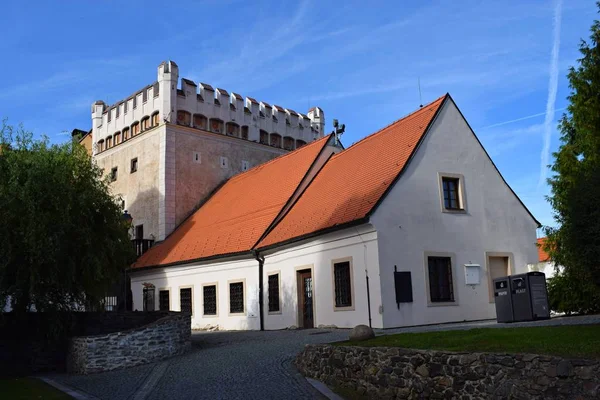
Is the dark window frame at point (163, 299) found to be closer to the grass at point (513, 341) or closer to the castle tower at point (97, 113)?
the castle tower at point (97, 113)

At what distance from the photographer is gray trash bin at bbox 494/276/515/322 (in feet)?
56.5

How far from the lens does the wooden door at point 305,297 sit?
2195 centimetres

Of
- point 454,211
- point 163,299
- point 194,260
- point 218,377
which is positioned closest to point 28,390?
point 218,377

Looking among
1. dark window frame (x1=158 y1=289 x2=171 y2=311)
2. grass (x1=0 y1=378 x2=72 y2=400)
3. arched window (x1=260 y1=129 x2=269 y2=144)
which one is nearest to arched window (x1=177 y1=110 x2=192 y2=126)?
arched window (x1=260 y1=129 x2=269 y2=144)

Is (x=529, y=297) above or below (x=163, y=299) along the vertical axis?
below

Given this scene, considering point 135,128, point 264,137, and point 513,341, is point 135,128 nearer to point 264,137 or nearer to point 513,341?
point 264,137

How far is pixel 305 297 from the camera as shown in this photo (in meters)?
22.3

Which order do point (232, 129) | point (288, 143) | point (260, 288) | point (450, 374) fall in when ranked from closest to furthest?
point (450, 374) → point (260, 288) → point (232, 129) → point (288, 143)

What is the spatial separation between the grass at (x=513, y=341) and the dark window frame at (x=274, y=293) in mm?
11953

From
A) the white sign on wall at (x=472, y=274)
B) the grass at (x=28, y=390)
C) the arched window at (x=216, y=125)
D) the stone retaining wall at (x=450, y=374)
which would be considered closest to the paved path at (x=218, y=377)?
the grass at (x=28, y=390)

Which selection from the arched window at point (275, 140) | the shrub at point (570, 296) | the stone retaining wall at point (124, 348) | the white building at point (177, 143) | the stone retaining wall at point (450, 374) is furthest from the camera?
the arched window at point (275, 140)

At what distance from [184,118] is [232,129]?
3.25 m

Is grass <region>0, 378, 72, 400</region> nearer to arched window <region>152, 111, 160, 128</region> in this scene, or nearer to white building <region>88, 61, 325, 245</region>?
white building <region>88, 61, 325, 245</region>

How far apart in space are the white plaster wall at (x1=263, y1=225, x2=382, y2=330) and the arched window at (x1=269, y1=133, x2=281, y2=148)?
1688cm
